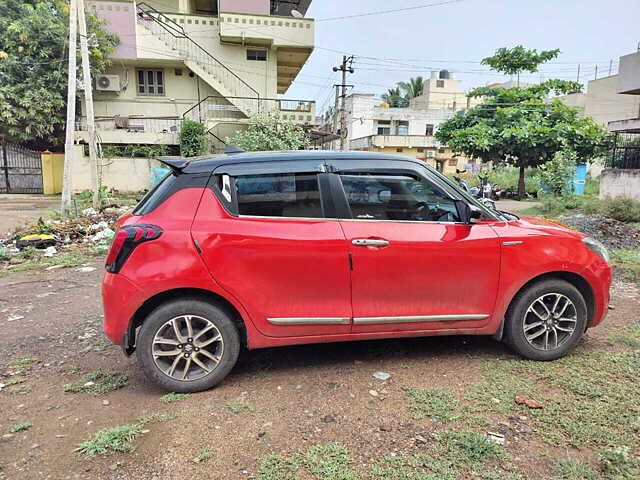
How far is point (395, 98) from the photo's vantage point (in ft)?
202

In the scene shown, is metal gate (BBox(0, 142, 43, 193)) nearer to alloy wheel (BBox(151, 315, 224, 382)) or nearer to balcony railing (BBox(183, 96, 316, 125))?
balcony railing (BBox(183, 96, 316, 125))

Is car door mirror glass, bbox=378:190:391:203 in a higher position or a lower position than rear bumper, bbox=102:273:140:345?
higher

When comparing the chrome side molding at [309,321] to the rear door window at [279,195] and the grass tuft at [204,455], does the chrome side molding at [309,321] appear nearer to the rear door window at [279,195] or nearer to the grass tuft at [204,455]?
the rear door window at [279,195]

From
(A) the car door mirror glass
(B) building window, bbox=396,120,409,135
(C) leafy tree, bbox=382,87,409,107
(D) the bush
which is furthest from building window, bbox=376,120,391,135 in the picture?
(A) the car door mirror glass

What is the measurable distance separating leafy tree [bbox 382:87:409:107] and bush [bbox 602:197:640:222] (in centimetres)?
5202

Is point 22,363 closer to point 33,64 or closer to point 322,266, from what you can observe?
point 322,266

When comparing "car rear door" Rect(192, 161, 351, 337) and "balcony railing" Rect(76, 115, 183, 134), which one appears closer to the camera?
"car rear door" Rect(192, 161, 351, 337)

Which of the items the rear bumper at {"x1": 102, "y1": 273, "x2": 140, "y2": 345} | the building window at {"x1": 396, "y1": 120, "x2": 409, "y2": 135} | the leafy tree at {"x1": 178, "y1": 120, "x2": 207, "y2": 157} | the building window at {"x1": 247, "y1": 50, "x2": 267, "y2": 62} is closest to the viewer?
the rear bumper at {"x1": 102, "y1": 273, "x2": 140, "y2": 345}

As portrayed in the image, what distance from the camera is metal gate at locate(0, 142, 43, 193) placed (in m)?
20.8

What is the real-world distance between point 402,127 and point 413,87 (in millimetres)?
18300

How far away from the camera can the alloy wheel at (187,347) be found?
3.19 metres

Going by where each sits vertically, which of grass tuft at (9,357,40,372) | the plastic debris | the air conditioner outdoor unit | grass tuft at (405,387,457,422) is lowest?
grass tuft at (9,357,40,372)

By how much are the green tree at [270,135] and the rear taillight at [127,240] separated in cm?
1617

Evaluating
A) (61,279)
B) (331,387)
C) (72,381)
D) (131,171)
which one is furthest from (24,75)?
(331,387)
